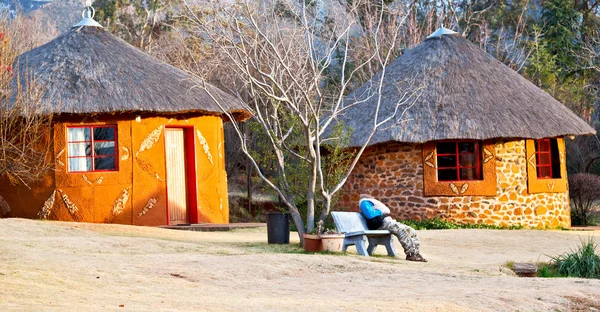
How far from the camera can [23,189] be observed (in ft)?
59.1

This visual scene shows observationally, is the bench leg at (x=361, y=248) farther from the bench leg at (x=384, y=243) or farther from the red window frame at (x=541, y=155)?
the red window frame at (x=541, y=155)

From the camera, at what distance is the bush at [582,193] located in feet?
73.5

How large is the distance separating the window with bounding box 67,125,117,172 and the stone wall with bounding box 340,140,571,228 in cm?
534

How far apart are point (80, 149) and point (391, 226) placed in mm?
7663

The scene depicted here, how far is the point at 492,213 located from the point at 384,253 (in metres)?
6.10

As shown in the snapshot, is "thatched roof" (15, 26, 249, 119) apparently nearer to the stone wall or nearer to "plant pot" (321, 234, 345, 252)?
the stone wall

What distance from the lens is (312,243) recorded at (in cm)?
1305

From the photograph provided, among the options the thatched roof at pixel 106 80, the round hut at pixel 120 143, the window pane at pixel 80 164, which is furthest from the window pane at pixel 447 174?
the window pane at pixel 80 164

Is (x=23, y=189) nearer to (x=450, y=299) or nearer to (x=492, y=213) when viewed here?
(x=492, y=213)

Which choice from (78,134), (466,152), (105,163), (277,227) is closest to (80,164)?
(105,163)

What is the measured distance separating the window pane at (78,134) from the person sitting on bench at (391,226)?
7.03 meters

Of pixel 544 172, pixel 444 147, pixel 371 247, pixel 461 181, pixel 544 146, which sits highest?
pixel 444 147

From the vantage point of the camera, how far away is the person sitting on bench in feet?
42.1

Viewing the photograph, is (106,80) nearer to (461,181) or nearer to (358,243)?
(461,181)
